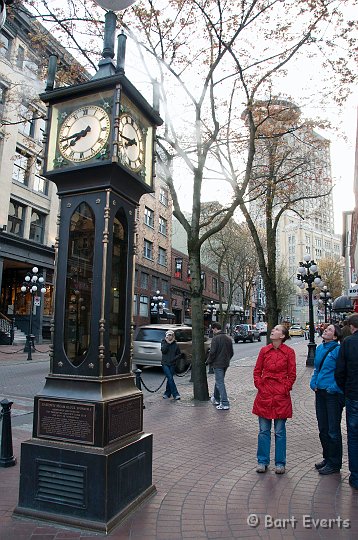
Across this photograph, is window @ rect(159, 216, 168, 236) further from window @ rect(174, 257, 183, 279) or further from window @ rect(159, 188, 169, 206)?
window @ rect(174, 257, 183, 279)

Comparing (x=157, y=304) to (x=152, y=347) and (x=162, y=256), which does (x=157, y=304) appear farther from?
(x=152, y=347)

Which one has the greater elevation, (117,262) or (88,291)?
(117,262)

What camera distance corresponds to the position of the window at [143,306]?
38.1 meters

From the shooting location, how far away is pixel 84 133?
445 centimetres

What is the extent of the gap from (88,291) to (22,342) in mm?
24950

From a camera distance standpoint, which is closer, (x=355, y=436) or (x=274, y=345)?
(x=355, y=436)

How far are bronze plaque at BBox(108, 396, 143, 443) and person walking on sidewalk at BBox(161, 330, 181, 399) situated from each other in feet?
21.0

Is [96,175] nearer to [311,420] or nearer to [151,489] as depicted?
[151,489]

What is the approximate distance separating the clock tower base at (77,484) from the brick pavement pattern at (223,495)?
0.10 meters

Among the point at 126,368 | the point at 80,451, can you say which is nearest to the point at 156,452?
the point at 126,368

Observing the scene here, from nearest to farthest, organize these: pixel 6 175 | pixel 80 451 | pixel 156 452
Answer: pixel 80 451 → pixel 156 452 → pixel 6 175

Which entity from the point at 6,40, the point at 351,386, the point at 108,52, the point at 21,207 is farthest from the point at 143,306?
the point at 108,52

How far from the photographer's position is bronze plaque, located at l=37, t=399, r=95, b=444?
154 inches

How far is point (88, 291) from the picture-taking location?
439 cm
